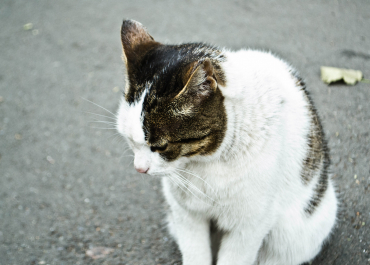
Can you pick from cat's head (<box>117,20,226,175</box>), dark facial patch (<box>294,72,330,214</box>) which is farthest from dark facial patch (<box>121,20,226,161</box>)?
dark facial patch (<box>294,72,330,214</box>)

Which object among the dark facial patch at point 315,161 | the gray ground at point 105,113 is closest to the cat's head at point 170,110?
the dark facial patch at point 315,161

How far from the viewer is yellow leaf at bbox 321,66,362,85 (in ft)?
10.0

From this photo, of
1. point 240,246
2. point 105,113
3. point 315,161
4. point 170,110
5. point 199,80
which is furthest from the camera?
point 105,113

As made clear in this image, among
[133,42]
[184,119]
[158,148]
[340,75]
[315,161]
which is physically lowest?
[340,75]

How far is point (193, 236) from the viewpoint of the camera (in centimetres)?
183

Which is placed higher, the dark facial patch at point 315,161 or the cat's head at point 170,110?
the cat's head at point 170,110

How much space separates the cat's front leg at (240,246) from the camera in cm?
167

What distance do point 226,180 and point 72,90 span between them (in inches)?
104

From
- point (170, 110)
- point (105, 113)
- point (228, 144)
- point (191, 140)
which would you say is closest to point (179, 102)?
point (170, 110)

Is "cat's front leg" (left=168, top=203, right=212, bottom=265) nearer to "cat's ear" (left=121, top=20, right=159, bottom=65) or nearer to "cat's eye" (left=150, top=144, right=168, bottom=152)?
"cat's eye" (left=150, top=144, right=168, bottom=152)

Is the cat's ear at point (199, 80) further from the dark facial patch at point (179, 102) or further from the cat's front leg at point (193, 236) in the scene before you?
the cat's front leg at point (193, 236)

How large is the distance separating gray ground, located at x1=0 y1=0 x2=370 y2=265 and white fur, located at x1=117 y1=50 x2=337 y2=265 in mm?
373

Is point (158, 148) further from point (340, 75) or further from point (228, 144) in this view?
point (340, 75)

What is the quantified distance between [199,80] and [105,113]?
90.5 inches
